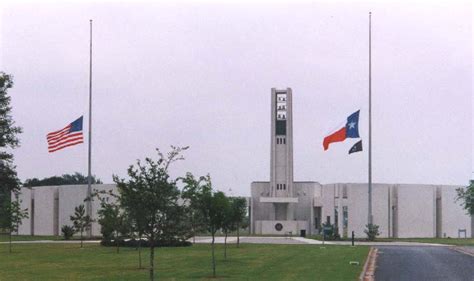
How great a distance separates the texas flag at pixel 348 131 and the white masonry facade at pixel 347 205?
2397 cm

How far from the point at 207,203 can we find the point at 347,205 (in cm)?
5711

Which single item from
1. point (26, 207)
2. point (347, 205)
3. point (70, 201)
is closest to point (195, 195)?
point (347, 205)

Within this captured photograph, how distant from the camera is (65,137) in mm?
63062

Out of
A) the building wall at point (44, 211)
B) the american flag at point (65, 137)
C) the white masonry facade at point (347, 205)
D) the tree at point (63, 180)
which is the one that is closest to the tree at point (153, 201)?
the american flag at point (65, 137)

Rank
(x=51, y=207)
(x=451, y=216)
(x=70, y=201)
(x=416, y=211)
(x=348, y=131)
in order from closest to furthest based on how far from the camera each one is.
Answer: (x=348, y=131)
(x=416, y=211)
(x=451, y=216)
(x=70, y=201)
(x=51, y=207)

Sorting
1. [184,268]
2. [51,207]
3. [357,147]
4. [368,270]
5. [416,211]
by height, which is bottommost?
[184,268]

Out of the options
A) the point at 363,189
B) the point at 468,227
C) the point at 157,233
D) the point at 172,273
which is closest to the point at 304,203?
the point at 363,189

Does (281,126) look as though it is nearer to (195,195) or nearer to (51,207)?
(51,207)

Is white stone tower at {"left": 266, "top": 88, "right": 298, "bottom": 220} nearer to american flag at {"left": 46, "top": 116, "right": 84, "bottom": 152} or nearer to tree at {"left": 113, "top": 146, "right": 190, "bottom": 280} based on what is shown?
american flag at {"left": 46, "top": 116, "right": 84, "bottom": 152}

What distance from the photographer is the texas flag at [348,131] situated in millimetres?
64938

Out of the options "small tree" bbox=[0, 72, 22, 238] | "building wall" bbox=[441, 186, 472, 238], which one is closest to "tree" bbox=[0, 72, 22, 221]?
"small tree" bbox=[0, 72, 22, 238]

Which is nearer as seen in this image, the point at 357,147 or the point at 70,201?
the point at 357,147

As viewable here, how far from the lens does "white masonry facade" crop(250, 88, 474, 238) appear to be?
88625 mm

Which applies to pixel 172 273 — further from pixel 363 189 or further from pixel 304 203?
pixel 304 203
